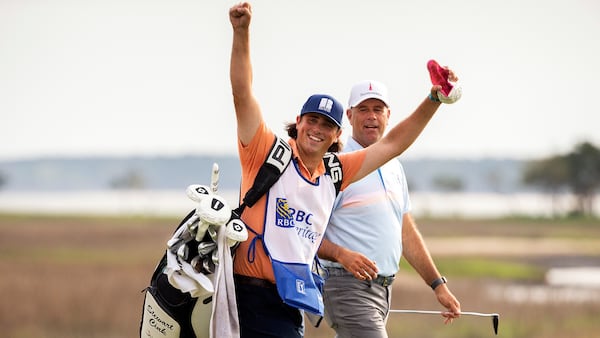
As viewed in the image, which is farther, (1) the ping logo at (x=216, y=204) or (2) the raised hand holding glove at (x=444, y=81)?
(2) the raised hand holding glove at (x=444, y=81)

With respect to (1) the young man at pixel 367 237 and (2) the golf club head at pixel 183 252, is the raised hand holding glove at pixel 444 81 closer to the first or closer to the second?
(1) the young man at pixel 367 237

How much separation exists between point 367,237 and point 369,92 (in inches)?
36.0

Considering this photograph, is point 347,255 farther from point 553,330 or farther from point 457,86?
point 553,330

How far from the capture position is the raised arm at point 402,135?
6.75 meters

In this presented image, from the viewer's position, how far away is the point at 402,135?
6.77m

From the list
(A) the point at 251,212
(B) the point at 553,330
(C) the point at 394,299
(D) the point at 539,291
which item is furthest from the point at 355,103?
(D) the point at 539,291

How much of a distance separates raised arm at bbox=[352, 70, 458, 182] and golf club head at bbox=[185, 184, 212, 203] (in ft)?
3.20

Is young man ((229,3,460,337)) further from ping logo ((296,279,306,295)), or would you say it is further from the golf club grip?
the golf club grip

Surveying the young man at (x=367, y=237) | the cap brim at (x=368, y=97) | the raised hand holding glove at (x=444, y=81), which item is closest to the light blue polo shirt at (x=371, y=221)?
the young man at (x=367, y=237)

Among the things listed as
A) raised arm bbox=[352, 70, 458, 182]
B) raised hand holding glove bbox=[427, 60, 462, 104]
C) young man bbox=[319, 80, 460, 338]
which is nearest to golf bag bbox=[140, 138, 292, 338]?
raised arm bbox=[352, 70, 458, 182]

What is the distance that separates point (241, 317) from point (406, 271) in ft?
90.7

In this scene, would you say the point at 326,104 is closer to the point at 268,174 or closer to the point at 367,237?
the point at 268,174

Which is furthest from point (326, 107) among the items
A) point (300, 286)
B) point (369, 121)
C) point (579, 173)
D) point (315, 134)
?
point (579, 173)

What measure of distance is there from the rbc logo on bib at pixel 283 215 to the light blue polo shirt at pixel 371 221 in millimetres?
1300
